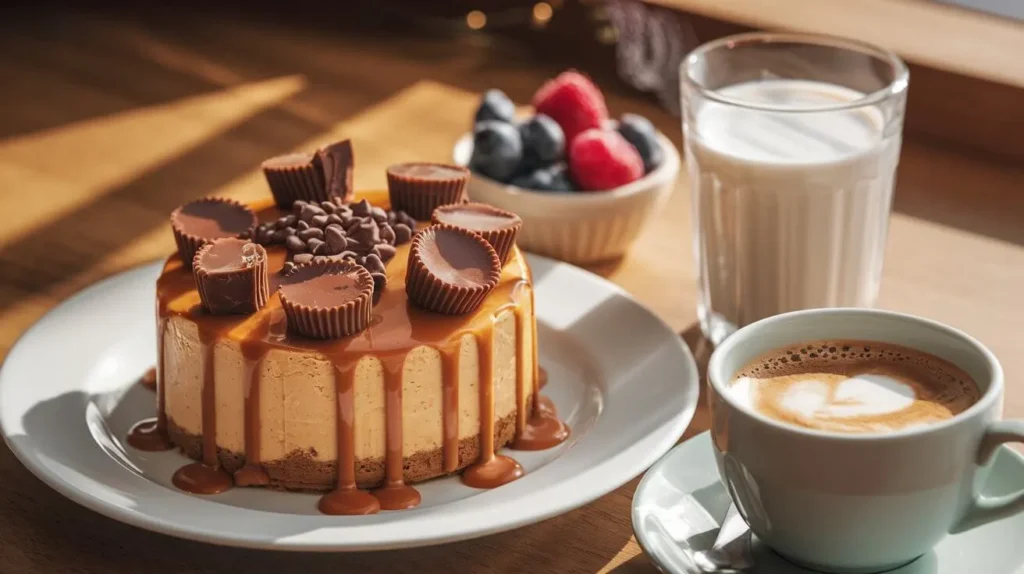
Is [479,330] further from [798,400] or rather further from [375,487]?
[798,400]

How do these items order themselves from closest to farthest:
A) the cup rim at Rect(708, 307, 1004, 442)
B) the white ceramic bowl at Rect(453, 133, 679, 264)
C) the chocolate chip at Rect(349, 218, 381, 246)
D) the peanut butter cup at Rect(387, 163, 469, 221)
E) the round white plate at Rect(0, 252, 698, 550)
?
the cup rim at Rect(708, 307, 1004, 442) → the round white plate at Rect(0, 252, 698, 550) → the chocolate chip at Rect(349, 218, 381, 246) → the peanut butter cup at Rect(387, 163, 469, 221) → the white ceramic bowl at Rect(453, 133, 679, 264)

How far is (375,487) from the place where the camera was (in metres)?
1.12

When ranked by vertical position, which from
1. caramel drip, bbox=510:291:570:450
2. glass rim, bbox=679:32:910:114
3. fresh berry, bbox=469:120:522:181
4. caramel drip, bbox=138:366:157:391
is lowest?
caramel drip, bbox=510:291:570:450

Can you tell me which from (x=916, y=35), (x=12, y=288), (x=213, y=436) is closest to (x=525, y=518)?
(x=213, y=436)

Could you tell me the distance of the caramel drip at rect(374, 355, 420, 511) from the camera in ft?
3.54

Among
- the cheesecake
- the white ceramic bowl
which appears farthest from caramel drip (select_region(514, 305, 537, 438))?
the white ceramic bowl

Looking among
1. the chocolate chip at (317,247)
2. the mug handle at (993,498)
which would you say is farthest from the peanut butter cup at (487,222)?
the mug handle at (993,498)

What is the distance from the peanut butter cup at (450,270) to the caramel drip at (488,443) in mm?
36

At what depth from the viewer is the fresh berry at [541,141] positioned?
1556mm

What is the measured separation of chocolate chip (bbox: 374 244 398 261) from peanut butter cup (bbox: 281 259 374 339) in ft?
0.22

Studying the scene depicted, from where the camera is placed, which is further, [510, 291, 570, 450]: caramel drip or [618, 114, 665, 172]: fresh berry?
[618, 114, 665, 172]: fresh berry

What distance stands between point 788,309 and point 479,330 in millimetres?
415

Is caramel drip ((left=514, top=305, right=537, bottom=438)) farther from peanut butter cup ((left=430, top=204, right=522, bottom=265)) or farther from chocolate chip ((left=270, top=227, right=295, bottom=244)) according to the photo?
chocolate chip ((left=270, top=227, right=295, bottom=244))

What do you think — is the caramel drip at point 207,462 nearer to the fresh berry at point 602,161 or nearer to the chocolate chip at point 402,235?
the chocolate chip at point 402,235
